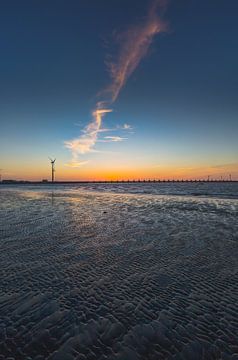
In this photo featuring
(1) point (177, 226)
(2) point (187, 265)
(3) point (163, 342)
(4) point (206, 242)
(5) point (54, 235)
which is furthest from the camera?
(1) point (177, 226)

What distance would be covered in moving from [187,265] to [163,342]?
181 inches

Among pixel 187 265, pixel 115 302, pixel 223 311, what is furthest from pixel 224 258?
pixel 115 302

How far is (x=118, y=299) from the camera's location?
21.3ft

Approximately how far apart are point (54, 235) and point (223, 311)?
32.1 ft

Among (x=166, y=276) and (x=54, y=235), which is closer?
(x=166, y=276)

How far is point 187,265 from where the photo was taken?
29.9 ft

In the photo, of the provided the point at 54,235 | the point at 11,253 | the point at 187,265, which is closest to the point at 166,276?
the point at 187,265

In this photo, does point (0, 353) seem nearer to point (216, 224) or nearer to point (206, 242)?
point (206, 242)

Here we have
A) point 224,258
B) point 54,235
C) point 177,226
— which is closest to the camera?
point 224,258

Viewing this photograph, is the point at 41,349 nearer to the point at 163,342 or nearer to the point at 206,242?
the point at 163,342

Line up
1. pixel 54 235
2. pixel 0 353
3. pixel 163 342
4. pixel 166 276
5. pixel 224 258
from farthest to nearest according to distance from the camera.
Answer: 1. pixel 54 235
2. pixel 224 258
3. pixel 166 276
4. pixel 163 342
5. pixel 0 353

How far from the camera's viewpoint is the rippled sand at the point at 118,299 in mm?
4684

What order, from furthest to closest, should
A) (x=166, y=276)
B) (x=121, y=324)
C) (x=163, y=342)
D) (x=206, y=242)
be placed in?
1. (x=206, y=242)
2. (x=166, y=276)
3. (x=121, y=324)
4. (x=163, y=342)

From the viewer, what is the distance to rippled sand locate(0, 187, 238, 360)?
468 centimetres
